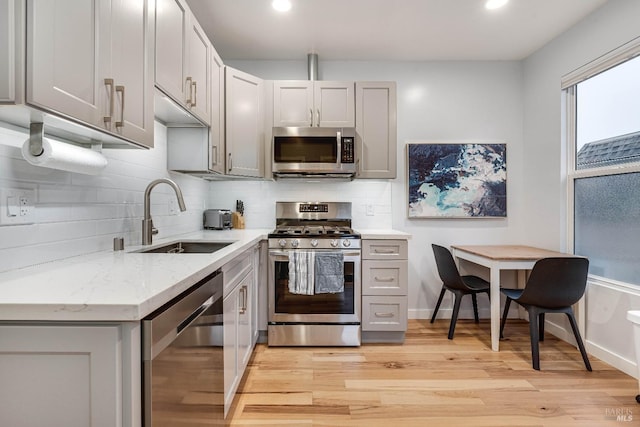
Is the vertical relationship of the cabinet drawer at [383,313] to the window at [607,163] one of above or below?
below

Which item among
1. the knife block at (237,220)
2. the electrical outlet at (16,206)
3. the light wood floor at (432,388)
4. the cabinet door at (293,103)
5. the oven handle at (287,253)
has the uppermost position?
the cabinet door at (293,103)

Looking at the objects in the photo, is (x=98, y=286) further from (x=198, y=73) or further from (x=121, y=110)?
(x=198, y=73)

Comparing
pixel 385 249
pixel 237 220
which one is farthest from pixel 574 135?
pixel 237 220

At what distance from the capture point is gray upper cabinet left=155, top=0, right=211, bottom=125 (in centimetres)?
167

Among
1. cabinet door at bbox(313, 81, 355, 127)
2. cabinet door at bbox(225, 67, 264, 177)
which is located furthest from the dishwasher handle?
cabinet door at bbox(313, 81, 355, 127)

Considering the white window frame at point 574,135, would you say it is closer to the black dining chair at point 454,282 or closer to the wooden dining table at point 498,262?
the wooden dining table at point 498,262

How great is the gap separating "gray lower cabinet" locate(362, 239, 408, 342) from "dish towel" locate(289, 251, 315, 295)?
0.46 meters

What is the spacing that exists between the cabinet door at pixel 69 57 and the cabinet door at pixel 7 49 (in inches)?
1.4

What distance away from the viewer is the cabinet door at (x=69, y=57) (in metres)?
0.92

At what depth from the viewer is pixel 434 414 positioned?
1.86 meters

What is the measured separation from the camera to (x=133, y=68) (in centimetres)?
141

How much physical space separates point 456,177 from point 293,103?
1.80 m

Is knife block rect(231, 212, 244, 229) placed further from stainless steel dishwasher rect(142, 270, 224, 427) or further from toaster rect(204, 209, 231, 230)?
stainless steel dishwasher rect(142, 270, 224, 427)

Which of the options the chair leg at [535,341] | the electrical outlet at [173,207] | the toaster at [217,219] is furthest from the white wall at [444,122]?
the electrical outlet at [173,207]
